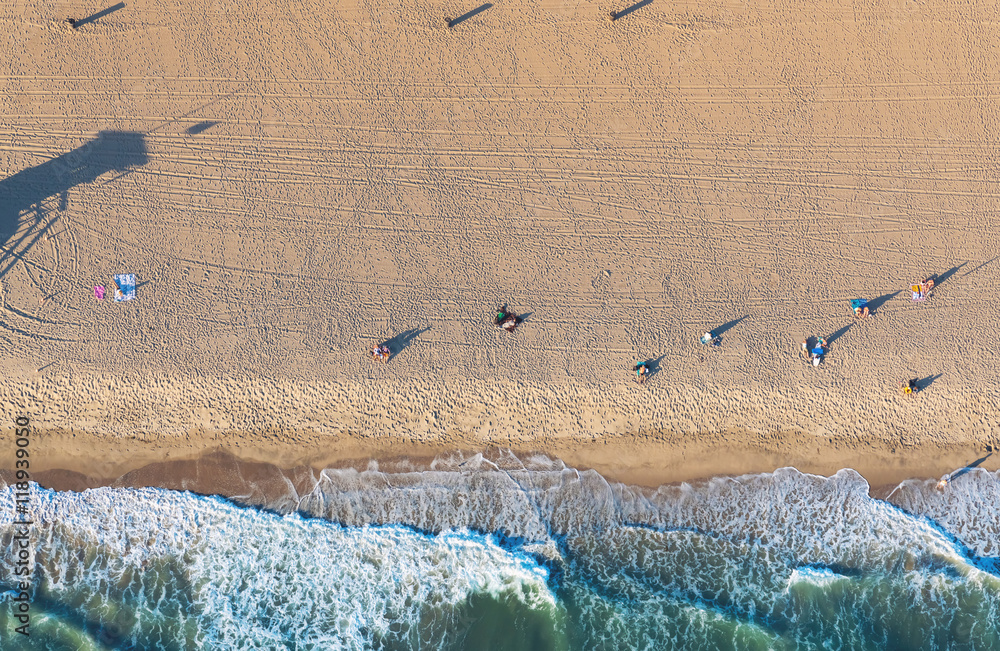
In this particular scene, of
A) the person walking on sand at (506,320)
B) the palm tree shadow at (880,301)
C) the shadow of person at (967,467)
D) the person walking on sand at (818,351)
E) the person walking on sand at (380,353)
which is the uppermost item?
the person walking on sand at (380,353)

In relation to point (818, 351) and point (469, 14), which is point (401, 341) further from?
point (818, 351)

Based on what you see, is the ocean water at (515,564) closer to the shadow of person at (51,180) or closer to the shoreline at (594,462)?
the shoreline at (594,462)

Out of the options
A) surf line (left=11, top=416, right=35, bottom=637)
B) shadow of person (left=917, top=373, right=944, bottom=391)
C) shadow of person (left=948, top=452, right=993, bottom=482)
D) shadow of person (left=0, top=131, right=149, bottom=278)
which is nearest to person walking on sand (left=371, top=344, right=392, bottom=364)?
shadow of person (left=0, top=131, right=149, bottom=278)

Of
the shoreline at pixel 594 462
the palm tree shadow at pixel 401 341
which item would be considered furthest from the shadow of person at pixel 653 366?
Answer: the palm tree shadow at pixel 401 341

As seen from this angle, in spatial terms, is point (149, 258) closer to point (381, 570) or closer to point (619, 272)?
point (381, 570)

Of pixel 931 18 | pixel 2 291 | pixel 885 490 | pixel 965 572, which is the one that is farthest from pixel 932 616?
pixel 2 291
